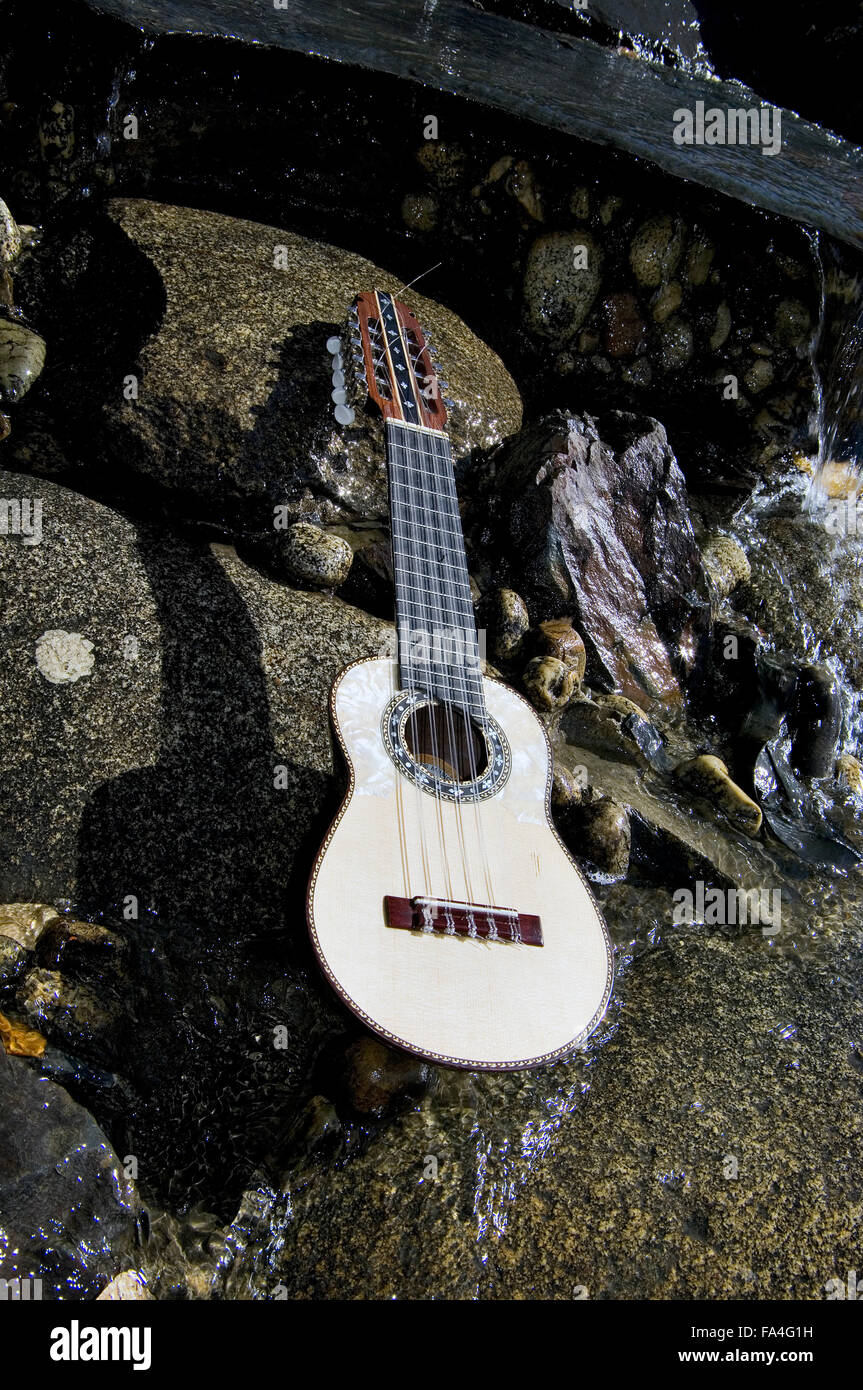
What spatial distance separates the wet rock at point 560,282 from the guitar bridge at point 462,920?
4.21 metres

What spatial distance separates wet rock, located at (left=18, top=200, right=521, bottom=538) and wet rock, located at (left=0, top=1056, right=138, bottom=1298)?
2.72 meters

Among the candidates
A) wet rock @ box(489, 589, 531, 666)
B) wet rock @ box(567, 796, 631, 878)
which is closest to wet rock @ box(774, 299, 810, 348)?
wet rock @ box(489, 589, 531, 666)

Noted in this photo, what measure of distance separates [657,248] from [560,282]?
0.60 metres

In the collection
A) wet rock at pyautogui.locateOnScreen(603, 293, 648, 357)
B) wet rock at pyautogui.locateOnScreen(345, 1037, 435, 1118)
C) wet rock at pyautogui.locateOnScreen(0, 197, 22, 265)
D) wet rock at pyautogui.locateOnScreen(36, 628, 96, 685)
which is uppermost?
wet rock at pyautogui.locateOnScreen(603, 293, 648, 357)

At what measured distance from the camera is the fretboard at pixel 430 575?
3639mm

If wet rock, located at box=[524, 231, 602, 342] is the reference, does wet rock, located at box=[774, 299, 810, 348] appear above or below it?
above

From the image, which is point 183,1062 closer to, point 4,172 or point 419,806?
point 419,806

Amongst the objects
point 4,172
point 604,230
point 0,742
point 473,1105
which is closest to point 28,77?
point 4,172

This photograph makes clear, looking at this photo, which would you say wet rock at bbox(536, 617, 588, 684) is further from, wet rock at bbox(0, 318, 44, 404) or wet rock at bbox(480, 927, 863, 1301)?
wet rock at bbox(0, 318, 44, 404)

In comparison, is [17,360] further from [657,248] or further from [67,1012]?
[657,248]

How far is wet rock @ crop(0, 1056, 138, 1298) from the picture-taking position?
232cm

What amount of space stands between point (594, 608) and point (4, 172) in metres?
3.91

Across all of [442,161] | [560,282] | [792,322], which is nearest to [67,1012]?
[560,282]

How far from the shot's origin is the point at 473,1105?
121 inches
